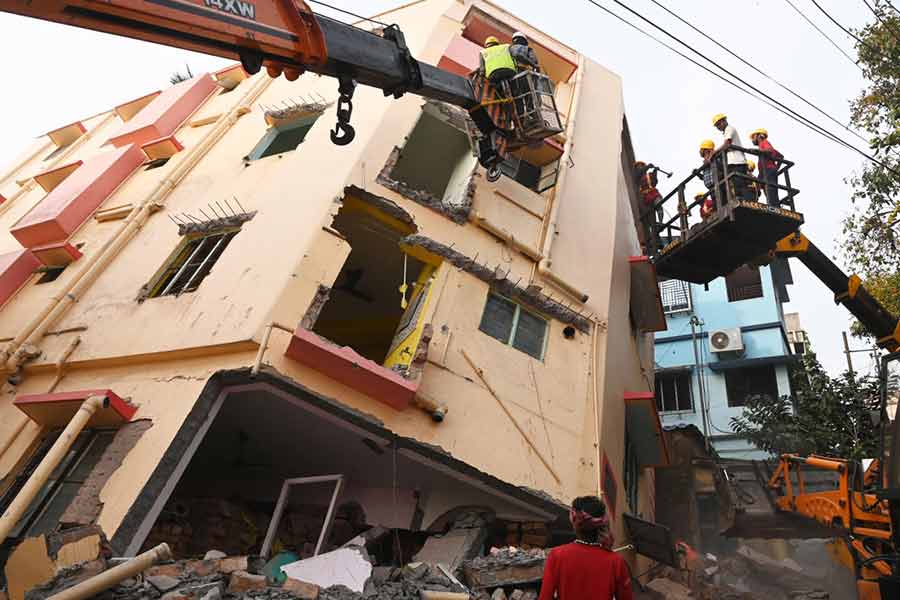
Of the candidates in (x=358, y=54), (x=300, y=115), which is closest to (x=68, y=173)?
(x=300, y=115)

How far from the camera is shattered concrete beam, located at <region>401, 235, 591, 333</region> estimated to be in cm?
881

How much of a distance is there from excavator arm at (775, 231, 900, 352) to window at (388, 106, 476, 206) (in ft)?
20.8

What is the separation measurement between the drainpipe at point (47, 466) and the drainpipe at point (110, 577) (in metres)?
2.12

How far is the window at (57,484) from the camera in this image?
21.6 ft

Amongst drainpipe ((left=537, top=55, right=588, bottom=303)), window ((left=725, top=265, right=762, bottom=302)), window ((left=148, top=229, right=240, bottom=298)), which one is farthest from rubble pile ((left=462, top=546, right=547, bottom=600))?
window ((left=725, top=265, right=762, bottom=302))

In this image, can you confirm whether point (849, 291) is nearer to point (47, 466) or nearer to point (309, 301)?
point (309, 301)

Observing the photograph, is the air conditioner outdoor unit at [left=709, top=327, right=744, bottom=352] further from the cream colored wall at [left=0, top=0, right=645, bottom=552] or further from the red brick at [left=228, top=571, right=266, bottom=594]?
the red brick at [left=228, top=571, right=266, bottom=594]

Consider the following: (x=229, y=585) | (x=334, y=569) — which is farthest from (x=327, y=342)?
(x=229, y=585)

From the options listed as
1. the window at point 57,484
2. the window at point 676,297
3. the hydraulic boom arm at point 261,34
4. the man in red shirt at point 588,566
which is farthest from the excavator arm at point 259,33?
the window at point 676,297

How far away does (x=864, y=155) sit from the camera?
1035 centimetres

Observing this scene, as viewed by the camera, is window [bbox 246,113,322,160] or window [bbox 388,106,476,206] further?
window [bbox 246,113,322,160]

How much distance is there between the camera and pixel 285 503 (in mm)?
7879

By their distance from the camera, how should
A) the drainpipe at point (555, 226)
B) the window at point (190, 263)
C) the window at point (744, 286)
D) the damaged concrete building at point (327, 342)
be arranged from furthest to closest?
the window at point (744, 286) < the drainpipe at point (555, 226) < the window at point (190, 263) < the damaged concrete building at point (327, 342)

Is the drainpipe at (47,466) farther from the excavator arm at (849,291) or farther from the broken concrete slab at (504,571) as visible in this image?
the excavator arm at (849,291)
